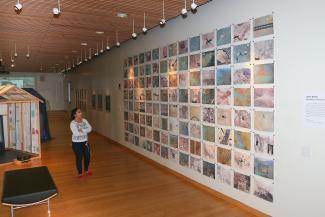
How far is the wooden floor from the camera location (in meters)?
4.20

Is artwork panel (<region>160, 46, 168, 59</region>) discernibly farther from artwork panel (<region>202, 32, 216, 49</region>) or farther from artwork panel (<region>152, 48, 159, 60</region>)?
artwork panel (<region>202, 32, 216, 49</region>)

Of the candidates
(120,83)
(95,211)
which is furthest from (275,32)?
(120,83)

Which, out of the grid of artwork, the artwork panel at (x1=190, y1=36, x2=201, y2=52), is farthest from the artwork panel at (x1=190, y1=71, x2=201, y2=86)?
the artwork panel at (x1=190, y1=36, x2=201, y2=52)

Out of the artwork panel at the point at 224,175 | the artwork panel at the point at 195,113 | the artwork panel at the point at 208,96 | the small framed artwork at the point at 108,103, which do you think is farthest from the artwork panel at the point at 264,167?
the small framed artwork at the point at 108,103

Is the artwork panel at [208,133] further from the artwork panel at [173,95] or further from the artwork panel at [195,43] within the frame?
the artwork panel at [195,43]

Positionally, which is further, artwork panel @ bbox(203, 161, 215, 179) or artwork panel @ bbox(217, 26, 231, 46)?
artwork panel @ bbox(203, 161, 215, 179)

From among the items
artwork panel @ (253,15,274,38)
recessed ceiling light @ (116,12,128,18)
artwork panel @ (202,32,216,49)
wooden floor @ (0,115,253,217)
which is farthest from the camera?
recessed ceiling light @ (116,12,128,18)

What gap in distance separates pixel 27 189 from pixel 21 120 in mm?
4870

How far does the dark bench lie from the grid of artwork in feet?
8.95

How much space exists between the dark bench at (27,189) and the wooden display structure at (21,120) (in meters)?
3.58

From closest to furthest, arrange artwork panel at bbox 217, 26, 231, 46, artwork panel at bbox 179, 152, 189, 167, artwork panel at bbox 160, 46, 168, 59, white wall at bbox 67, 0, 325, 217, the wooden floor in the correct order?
white wall at bbox 67, 0, 325, 217 → the wooden floor → artwork panel at bbox 217, 26, 231, 46 → artwork panel at bbox 179, 152, 189, 167 → artwork panel at bbox 160, 46, 168, 59

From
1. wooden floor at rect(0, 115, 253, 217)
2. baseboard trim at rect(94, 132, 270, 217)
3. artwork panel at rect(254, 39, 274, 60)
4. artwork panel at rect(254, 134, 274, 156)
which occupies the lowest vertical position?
wooden floor at rect(0, 115, 253, 217)

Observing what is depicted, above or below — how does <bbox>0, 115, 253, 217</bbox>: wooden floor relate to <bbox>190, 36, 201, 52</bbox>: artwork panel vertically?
below

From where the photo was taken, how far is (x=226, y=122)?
4.52 m
